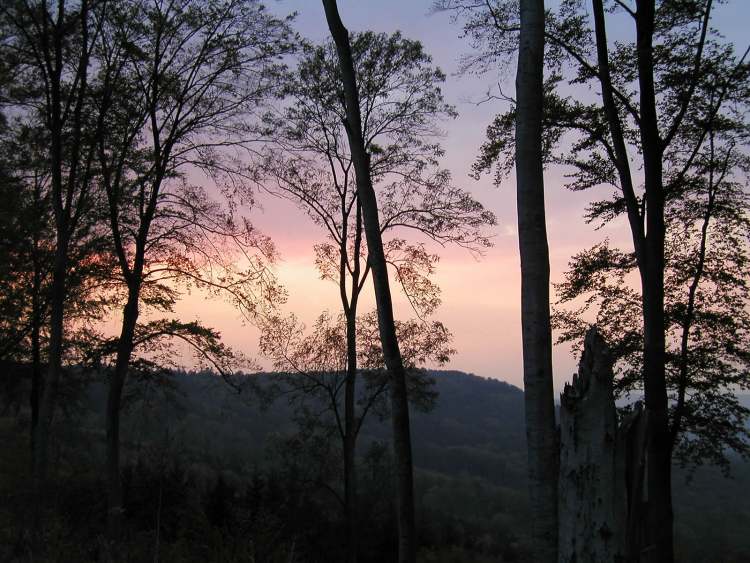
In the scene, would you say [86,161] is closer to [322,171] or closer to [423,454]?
[322,171]

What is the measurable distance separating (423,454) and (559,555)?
108329mm

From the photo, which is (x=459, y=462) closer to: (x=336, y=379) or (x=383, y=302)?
(x=336, y=379)

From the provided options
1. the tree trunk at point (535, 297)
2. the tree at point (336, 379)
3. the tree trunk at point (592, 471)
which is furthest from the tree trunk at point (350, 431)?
the tree trunk at point (592, 471)

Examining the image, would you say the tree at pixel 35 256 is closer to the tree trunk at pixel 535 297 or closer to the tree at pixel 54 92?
the tree at pixel 54 92

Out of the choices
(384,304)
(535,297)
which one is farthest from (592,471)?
(384,304)

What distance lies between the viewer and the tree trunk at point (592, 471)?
404cm

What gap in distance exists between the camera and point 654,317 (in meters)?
10.3

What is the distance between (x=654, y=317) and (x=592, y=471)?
7061 mm

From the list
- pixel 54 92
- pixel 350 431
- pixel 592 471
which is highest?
pixel 54 92

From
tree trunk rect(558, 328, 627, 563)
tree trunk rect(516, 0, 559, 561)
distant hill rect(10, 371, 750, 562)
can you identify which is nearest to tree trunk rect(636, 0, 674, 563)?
tree trunk rect(516, 0, 559, 561)

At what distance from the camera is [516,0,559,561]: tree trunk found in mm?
5070

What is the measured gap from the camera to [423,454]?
108m

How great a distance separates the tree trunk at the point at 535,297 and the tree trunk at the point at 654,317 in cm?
564

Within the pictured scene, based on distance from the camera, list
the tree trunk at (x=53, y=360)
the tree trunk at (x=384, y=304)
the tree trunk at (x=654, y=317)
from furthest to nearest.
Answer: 1. the tree trunk at (x=53, y=360)
2. the tree trunk at (x=654, y=317)
3. the tree trunk at (x=384, y=304)
